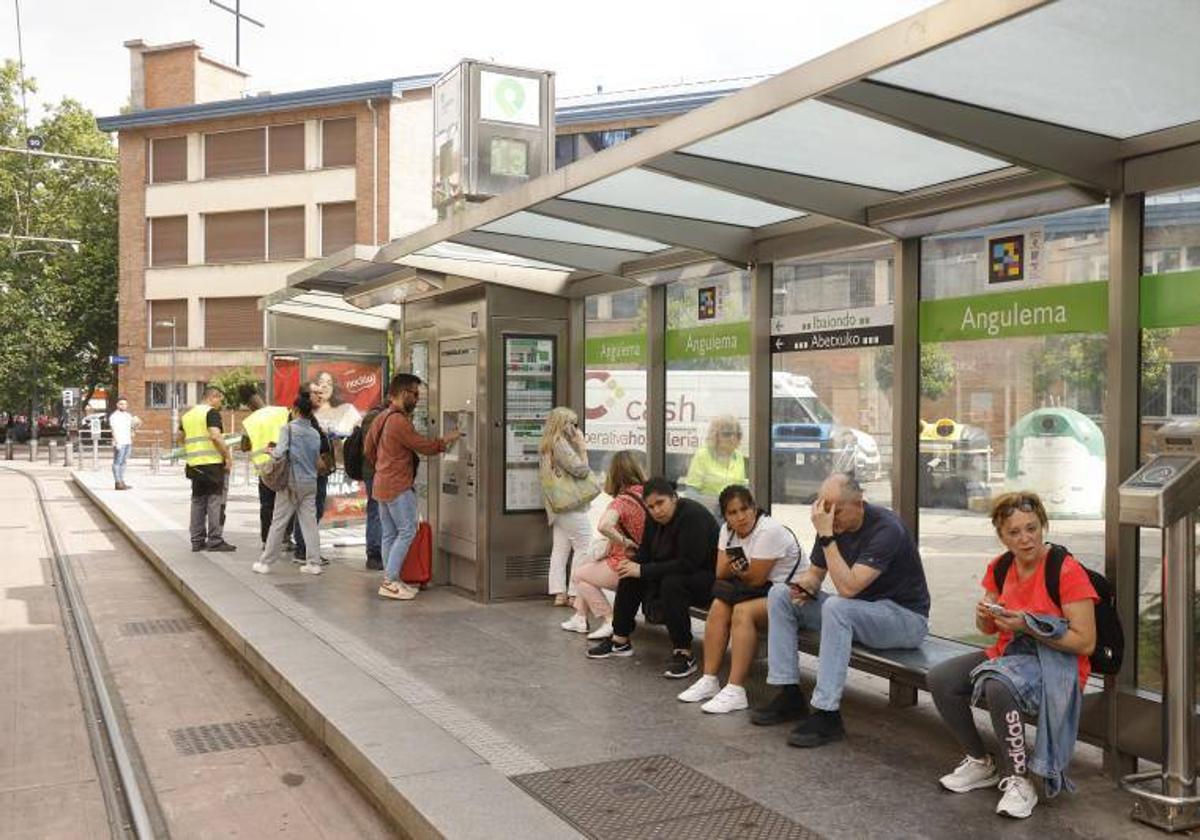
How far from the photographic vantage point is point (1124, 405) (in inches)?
177

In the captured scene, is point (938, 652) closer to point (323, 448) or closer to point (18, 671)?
point (18, 671)

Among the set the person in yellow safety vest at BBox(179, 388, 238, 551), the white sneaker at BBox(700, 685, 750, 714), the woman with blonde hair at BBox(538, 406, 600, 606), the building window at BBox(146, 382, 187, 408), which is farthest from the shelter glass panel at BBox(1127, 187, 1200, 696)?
the building window at BBox(146, 382, 187, 408)

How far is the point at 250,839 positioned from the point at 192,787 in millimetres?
738

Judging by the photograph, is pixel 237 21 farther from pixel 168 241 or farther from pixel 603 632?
pixel 603 632

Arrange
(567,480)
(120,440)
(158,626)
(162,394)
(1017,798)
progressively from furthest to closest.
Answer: (162,394)
(120,440)
(158,626)
(567,480)
(1017,798)

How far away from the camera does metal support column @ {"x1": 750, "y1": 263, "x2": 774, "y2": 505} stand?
6.79 metres

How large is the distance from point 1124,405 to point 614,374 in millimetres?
4411

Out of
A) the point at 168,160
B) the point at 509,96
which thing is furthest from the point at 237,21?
the point at 509,96

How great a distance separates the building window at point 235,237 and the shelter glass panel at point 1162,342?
3717 cm

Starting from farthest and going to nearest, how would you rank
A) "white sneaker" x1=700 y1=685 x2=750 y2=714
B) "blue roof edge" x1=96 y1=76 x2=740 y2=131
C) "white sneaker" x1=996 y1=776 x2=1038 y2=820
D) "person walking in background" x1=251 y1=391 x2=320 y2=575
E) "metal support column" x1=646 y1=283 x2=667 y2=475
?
"blue roof edge" x1=96 y1=76 x2=740 y2=131 < "person walking in background" x1=251 y1=391 x2=320 y2=575 < "metal support column" x1=646 y1=283 x2=667 y2=475 < "white sneaker" x1=700 y1=685 x2=750 y2=714 < "white sneaker" x1=996 y1=776 x2=1038 y2=820

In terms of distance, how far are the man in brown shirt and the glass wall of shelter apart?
1.93 metres

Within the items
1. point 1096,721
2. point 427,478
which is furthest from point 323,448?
point 1096,721

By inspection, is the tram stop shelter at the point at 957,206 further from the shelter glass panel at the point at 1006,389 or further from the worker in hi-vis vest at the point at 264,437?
the worker in hi-vis vest at the point at 264,437

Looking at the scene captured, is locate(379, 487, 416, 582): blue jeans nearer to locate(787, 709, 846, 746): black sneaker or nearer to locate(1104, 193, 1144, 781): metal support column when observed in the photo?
locate(787, 709, 846, 746): black sneaker
